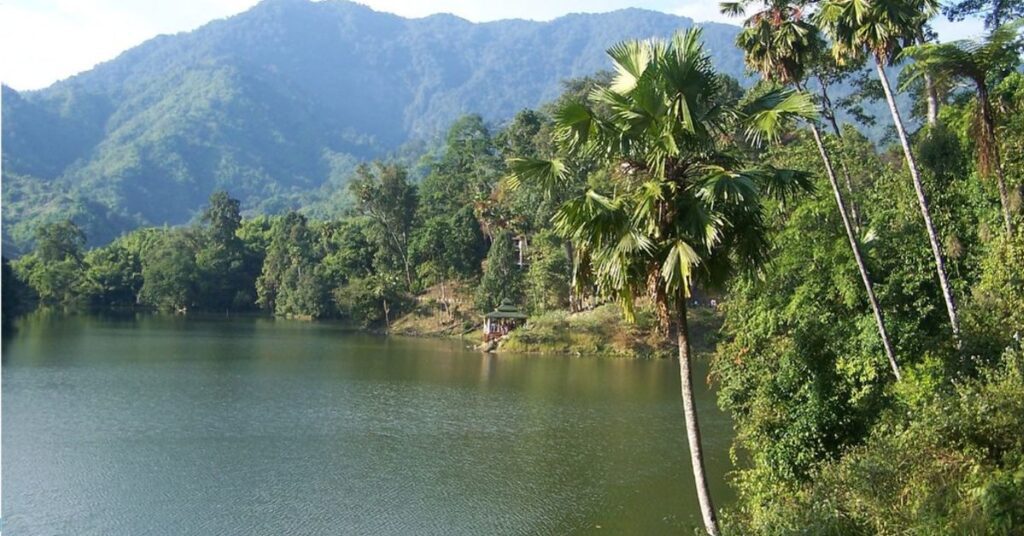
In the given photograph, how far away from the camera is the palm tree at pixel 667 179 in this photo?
9539 mm

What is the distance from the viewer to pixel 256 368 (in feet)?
129

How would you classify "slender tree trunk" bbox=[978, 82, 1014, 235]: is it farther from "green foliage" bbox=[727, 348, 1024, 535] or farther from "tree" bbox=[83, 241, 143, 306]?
"tree" bbox=[83, 241, 143, 306]

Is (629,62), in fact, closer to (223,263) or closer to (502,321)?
(502,321)

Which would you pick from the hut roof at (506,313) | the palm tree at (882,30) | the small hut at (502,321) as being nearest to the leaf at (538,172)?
the palm tree at (882,30)

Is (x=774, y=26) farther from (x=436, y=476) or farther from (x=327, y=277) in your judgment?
(x=327, y=277)

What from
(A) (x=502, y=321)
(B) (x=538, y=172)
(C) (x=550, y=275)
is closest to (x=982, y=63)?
(B) (x=538, y=172)

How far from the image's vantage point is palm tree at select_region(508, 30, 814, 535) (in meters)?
9.54

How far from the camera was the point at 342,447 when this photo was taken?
23047mm

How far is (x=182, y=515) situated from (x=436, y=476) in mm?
6109

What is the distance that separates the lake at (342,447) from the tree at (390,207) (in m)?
31.0

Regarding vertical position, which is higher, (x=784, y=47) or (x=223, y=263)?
(x=784, y=47)

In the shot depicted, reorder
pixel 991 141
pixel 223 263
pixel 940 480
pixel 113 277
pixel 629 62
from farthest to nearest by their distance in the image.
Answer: pixel 223 263, pixel 113 277, pixel 991 141, pixel 629 62, pixel 940 480

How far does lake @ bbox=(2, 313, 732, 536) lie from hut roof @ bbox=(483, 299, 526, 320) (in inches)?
494

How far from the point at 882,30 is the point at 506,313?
139 feet
